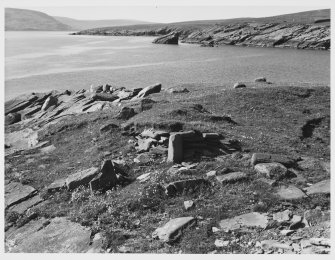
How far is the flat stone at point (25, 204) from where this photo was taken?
19531 millimetres

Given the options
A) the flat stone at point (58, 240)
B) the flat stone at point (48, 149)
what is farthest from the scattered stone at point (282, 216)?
the flat stone at point (48, 149)

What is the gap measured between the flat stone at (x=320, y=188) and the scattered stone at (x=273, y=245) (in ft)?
13.2

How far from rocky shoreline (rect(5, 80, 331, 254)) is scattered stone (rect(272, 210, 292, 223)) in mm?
41

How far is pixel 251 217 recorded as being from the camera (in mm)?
16297

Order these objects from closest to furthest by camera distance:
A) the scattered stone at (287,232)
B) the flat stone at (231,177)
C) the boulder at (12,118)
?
the scattered stone at (287,232) < the flat stone at (231,177) < the boulder at (12,118)

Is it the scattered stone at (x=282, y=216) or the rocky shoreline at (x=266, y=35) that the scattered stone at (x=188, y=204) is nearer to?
the scattered stone at (x=282, y=216)

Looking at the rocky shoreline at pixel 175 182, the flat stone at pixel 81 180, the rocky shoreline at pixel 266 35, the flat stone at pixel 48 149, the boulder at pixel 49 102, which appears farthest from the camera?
the rocky shoreline at pixel 266 35

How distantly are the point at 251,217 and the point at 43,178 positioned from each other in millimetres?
12217

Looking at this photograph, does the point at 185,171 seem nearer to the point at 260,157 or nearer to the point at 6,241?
the point at 260,157

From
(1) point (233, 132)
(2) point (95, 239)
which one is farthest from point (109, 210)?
(1) point (233, 132)

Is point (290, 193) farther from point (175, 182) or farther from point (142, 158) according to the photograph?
point (142, 158)

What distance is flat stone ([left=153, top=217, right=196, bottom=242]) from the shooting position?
50.4 ft

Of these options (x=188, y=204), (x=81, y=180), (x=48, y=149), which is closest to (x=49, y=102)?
(x=48, y=149)

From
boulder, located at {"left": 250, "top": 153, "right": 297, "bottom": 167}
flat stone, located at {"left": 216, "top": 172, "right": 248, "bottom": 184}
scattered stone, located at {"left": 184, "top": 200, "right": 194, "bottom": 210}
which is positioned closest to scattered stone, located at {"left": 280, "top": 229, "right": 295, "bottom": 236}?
scattered stone, located at {"left": 184, "top": 200, "right": 194, "bottom": 210}
